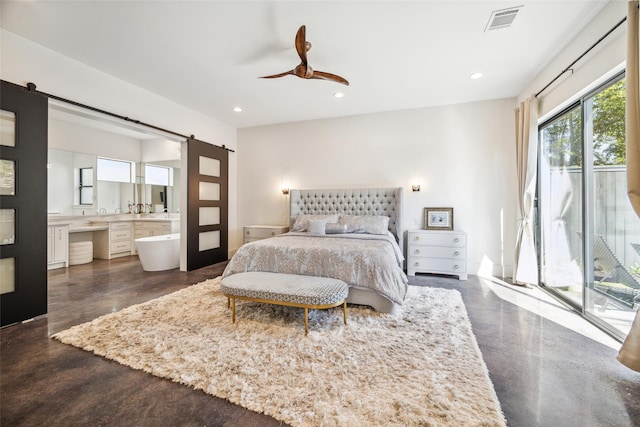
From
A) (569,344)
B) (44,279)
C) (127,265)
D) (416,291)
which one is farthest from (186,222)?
(569,344)

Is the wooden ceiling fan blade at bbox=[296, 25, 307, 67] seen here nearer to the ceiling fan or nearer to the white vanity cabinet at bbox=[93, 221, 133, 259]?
the ceiling fan

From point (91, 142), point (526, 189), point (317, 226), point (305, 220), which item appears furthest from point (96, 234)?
point (526, 189)

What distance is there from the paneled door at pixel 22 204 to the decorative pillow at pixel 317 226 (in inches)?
127

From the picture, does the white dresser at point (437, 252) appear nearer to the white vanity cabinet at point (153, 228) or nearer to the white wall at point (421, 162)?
the white wall at point (421, 162)

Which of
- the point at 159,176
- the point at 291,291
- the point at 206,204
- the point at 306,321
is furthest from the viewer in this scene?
the point at 159,176

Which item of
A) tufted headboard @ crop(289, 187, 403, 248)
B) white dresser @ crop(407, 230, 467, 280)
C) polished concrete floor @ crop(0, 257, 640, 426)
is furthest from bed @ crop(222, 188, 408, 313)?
polished concrete floor @ crop(0, 257, 640, 426)

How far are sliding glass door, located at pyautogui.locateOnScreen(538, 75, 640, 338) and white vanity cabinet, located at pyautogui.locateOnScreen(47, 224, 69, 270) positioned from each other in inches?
309

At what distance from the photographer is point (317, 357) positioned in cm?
194

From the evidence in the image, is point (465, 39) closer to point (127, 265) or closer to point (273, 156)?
point (273, 156)

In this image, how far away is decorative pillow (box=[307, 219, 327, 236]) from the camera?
4.27m

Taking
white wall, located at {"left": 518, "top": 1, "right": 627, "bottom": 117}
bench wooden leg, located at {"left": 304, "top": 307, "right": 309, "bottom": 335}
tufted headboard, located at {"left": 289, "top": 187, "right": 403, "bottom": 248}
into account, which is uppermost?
white wall, located at {"left": 518, "top": 1, "right": 627, "bottom": 117}

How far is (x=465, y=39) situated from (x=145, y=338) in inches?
166

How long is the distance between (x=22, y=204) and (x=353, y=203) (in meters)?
4.32

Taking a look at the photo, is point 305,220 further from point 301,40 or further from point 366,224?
point 301,40
